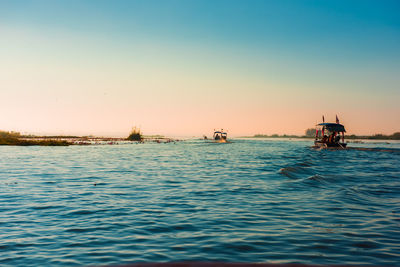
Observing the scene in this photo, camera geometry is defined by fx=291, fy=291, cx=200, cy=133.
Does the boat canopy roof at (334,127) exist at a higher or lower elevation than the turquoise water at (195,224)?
higher

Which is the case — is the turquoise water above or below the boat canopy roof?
below

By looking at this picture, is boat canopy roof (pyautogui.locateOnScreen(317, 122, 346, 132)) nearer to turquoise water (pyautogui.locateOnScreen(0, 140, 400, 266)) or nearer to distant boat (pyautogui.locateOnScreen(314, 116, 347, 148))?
distant boat (pyautogui.locateOnScreen(314, 116, 347, 148))

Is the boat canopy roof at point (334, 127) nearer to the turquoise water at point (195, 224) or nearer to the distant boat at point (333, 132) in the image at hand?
the distant boat at point (333, 132)

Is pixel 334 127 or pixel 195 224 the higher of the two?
pixel 334 127

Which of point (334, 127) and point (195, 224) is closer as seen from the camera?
point (195, 224)

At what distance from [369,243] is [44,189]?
14.4m

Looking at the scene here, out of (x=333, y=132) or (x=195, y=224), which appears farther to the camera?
(x=333, y=132)

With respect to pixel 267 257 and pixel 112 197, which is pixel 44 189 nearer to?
pixel 112 197

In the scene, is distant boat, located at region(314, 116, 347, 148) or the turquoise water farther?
distant boat, located at region(314, 116, 347, 148)

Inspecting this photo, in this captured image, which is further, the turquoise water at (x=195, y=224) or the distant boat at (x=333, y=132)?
the distant boat at (x=333, y=132)

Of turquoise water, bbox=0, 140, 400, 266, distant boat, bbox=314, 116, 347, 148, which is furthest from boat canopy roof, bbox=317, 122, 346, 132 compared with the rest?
turquoise water, bbox=0, 140, 400, 266

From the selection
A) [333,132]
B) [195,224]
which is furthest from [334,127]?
[195,224]

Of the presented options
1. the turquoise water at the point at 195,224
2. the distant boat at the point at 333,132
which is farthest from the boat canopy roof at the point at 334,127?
the turquoise water at the point at 195,224

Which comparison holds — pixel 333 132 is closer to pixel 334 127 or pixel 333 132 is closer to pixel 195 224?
pixel 334 127
